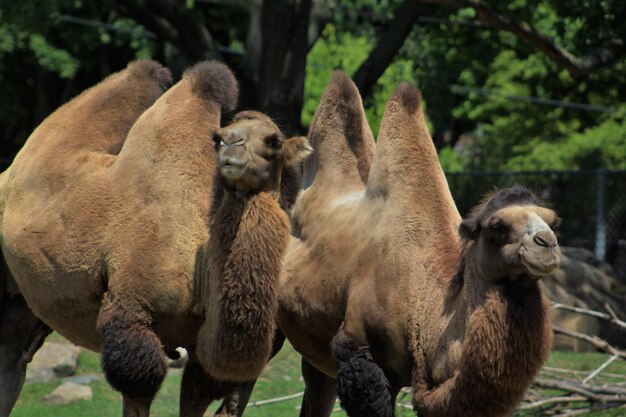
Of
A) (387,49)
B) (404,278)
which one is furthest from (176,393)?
(387,49)

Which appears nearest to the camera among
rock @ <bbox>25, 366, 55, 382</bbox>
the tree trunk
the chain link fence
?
rock @ <bbox>25, 366, 55, 382</bbox>

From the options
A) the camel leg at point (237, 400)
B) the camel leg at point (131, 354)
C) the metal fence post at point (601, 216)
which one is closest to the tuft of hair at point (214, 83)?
the camel leg at point (131, 354)

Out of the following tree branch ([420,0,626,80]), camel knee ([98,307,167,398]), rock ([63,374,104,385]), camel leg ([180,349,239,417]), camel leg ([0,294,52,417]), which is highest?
tree branch ([420,0,626,80])

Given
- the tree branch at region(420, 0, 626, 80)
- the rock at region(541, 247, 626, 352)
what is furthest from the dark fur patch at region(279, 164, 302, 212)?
the tree branch at region(420, 0, 626, 80)

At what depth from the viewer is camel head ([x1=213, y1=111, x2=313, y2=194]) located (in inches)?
205

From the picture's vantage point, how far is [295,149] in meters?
5.61

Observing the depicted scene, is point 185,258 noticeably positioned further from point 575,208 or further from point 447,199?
point 575,208

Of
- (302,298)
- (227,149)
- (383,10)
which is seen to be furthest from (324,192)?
(383,10)

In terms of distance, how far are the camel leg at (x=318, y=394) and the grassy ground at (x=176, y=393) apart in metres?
1.60

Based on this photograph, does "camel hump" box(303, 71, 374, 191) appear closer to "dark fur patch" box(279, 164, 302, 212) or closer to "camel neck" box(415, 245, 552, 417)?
"dark fur patch" box(279, 164, 302, 212)

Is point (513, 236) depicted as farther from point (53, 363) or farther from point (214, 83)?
point (53, 363)

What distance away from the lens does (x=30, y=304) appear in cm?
647

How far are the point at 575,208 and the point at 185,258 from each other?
40.6 ft

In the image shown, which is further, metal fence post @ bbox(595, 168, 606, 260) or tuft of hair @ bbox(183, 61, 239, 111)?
metal fence post @ bbox(595, 168, 606, 260)
